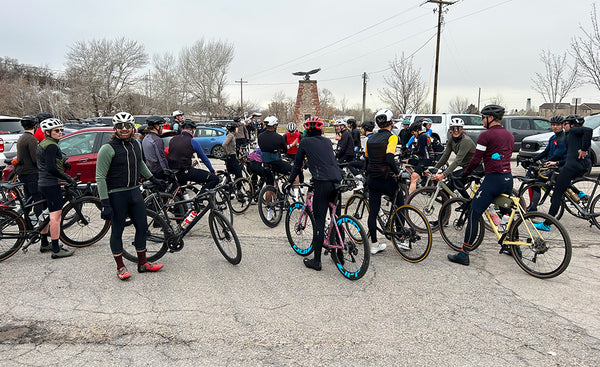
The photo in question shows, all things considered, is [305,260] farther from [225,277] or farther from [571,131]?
[571,131]

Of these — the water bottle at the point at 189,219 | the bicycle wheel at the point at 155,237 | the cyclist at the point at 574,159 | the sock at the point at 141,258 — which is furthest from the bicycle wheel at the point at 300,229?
the cyclist at the point at 574,159

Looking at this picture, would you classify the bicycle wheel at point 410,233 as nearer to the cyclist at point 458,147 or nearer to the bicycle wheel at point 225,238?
the cyclist at point 458,147

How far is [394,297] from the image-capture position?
3955 mm

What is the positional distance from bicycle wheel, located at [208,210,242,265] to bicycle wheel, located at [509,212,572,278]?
344 centimetres

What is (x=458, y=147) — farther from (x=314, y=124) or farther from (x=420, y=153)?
(x=314, y=124)

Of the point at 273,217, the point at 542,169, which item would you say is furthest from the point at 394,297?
the point at 542,169

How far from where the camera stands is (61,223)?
17.4ft

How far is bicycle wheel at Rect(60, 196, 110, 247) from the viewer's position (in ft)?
17.6

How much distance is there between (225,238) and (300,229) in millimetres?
1041

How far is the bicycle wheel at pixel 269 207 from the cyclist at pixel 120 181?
2.47 meters

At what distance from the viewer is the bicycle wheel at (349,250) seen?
4254mm

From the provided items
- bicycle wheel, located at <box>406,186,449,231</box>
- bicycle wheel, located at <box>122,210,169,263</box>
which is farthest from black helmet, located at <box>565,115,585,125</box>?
bicycle wheel, located at <box>122,210,169,263</box>

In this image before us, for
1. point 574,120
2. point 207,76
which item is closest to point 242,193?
point 574,120

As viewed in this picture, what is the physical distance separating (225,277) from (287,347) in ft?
5.34
